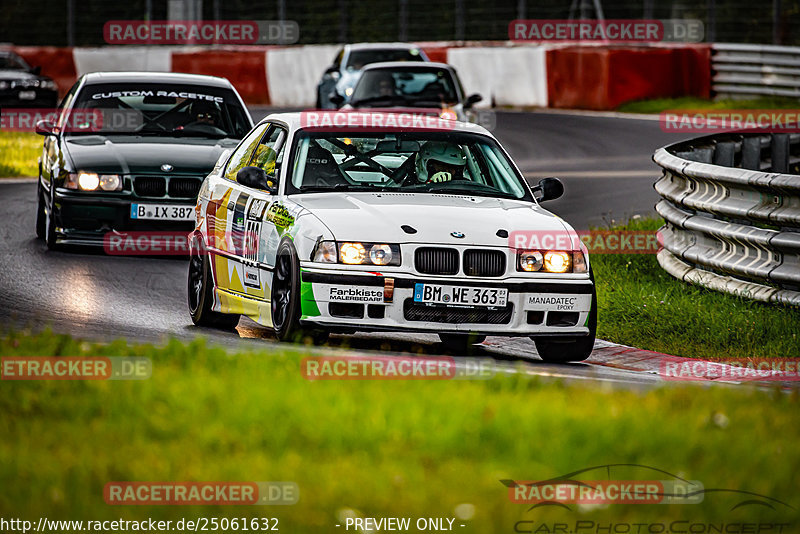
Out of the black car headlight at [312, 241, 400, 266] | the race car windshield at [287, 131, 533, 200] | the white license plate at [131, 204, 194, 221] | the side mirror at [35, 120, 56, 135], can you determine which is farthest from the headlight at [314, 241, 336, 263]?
the side mirror at [35, 120, 56, 135]

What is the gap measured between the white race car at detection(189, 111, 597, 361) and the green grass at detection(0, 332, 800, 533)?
160 centimetres

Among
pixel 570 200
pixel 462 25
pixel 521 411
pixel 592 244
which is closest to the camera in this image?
pixel 521 411

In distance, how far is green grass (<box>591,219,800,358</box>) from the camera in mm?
10078

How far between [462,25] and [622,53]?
671 cm

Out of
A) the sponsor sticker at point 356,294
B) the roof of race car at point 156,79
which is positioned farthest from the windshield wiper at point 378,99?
the sponsor sticker at point 356,294

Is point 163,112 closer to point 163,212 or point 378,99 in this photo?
point 163,212

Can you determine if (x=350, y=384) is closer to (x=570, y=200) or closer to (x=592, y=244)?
(x=592, y=244)

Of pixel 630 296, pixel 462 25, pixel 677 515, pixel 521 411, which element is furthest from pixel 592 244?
pixel 462 25

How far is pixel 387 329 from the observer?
346 inches

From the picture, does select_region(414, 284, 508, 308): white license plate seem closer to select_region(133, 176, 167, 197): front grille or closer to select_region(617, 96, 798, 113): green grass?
select_region(133, 176, 167, 197): front grille

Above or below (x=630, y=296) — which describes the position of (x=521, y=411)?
above

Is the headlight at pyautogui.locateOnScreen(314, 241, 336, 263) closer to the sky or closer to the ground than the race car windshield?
closer to the ground

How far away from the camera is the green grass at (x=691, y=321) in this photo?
10078 millimetres

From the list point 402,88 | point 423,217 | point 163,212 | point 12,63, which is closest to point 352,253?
point 423,217
